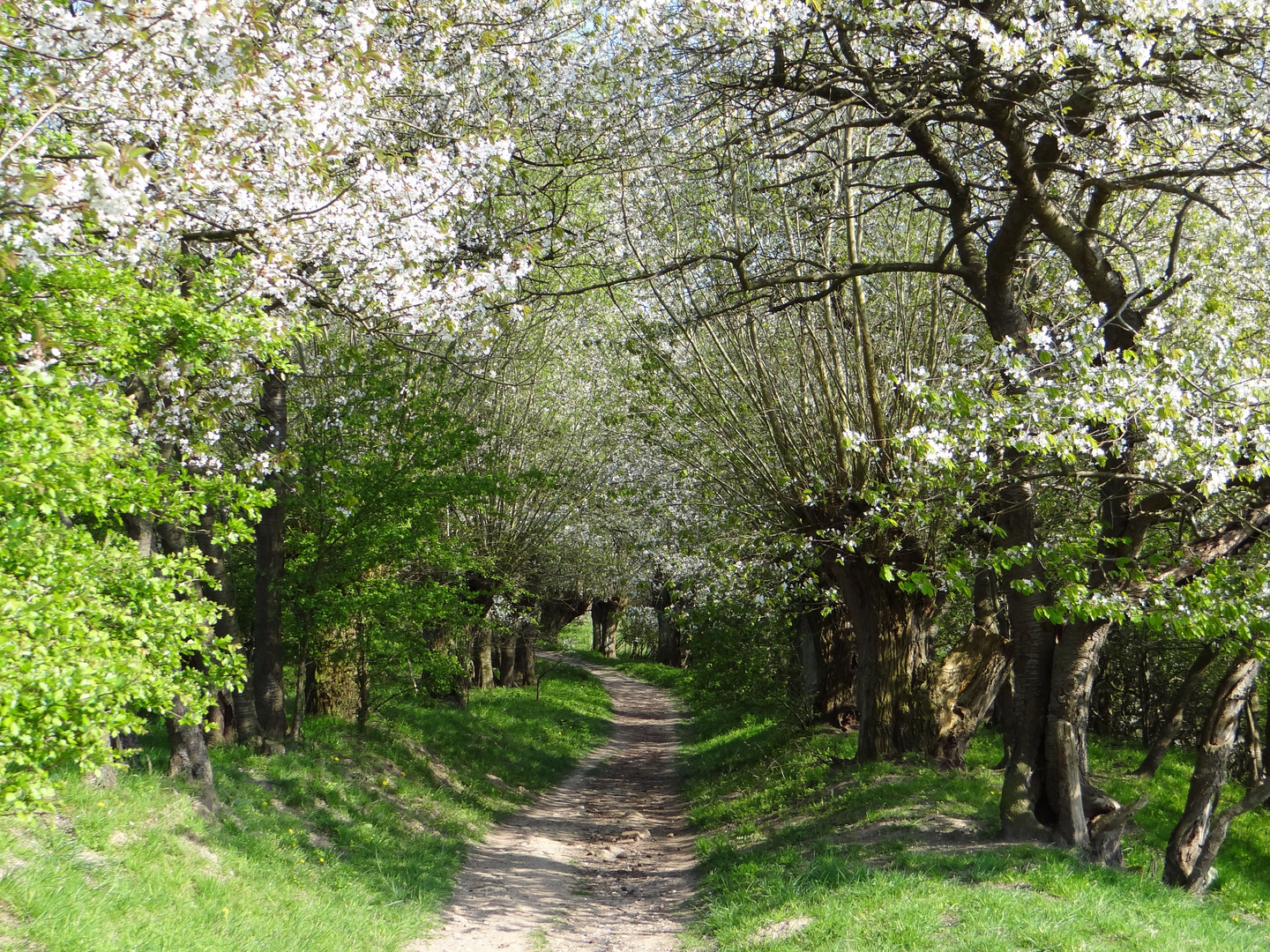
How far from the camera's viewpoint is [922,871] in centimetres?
Answer: 802

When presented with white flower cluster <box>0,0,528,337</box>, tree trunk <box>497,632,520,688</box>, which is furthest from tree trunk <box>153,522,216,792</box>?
tree trunk <box>497,632,520,688</box>

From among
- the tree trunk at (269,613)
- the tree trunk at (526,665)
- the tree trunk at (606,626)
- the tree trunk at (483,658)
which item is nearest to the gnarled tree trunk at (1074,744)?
the tree trunk at (269,613)

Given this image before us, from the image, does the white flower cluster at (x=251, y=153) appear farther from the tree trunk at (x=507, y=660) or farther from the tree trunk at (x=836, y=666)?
the tree trunk at (x=507, y=660)

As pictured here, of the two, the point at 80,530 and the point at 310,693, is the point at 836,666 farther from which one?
the point at 80,530

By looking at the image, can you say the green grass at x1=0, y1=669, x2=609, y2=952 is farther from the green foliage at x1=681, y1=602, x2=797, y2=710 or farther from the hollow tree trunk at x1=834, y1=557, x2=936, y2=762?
the hollow tree trunk at x1=834, y1=557, x2=936, y2=762

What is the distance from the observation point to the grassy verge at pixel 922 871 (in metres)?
6.51

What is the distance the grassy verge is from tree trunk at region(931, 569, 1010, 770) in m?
0.46

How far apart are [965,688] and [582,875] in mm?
5607

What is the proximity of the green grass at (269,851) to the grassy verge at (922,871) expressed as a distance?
304 centimetres

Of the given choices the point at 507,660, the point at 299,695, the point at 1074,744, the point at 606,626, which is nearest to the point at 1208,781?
the point at 1074,744

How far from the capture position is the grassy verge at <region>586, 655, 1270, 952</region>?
6.51 metres

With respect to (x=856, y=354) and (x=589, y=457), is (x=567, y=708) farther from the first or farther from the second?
(x=856, y=354)

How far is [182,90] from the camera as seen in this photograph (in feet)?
20.3

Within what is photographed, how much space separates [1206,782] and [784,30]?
784 centimetres
